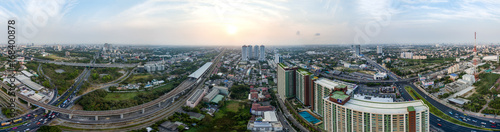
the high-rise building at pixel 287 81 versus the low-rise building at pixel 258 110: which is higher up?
the high-rise building at pixel 287 81

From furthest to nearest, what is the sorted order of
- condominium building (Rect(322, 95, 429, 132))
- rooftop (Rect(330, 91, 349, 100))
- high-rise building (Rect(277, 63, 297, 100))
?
high-rise building (Rect(277, 63, 297, 100)) → rooftop (Rect(330, 91, 349, 100)) → condominium building (Rect(322, 95, 429, 132))

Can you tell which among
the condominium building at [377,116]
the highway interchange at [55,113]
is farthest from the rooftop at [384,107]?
the highway interchange at [55,113]

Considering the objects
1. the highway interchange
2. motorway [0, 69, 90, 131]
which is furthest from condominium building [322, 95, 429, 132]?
motorway [0, 69, 90, 131]

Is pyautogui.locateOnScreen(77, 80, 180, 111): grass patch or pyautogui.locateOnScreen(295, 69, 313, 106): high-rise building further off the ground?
pyautogui.locateOnScreen(295, 69, 313, 106): high-rise building

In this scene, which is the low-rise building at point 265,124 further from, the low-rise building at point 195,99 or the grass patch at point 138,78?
the grass patch at point 138,78

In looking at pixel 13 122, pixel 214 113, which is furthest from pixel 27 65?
pixel 214 113

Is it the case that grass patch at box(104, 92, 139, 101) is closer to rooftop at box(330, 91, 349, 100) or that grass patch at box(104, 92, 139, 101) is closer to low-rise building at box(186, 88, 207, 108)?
low-rise building at box(186, 88, 207, 108)

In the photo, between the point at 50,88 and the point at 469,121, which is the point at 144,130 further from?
the point at 469,121

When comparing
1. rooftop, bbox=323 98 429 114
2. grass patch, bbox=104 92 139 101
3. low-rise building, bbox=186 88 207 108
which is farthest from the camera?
grass patch, bbox=104 92 139 101
